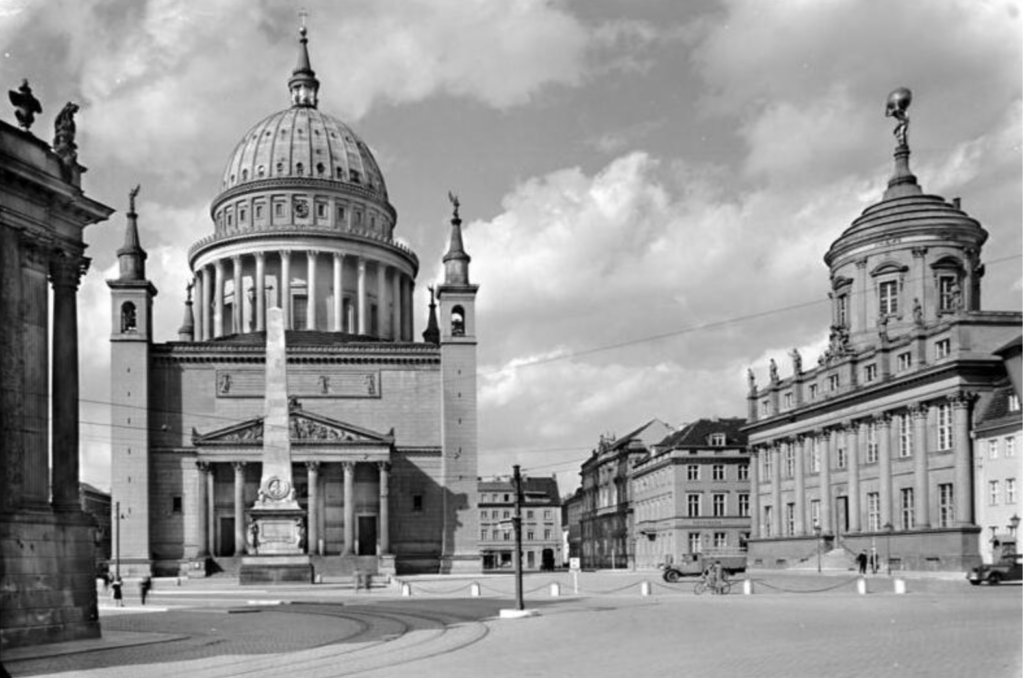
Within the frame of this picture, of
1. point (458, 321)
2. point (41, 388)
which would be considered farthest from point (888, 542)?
point (41, 388)

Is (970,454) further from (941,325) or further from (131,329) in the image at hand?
(131,329)

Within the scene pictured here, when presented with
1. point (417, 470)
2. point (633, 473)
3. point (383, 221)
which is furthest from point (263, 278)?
point (633, 473)

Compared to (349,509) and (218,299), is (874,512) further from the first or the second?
(218,299)

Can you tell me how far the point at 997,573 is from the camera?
53.2 m

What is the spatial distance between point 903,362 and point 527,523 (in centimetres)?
10815

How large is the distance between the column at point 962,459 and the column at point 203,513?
2014 inches

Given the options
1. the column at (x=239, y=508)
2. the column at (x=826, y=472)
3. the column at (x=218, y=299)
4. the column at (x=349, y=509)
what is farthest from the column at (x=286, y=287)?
the column at (x=826, y=472)

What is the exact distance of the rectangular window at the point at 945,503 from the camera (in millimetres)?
69438

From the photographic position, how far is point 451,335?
318 feet

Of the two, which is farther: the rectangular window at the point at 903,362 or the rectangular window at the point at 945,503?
the rectangular window at the point at 903,362

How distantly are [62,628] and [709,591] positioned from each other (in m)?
30.0

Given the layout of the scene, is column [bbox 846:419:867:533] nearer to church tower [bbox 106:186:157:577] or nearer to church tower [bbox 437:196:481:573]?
church tower [bbox 437:196:481:573]

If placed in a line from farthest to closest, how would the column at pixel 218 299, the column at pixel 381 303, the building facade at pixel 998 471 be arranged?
the column at pixel 381 303 → the column at pixel 218 299 → the building facade at pixel 998 471

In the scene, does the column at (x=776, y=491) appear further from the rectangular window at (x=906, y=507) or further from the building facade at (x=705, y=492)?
the building facade at (x=705, y=492)
